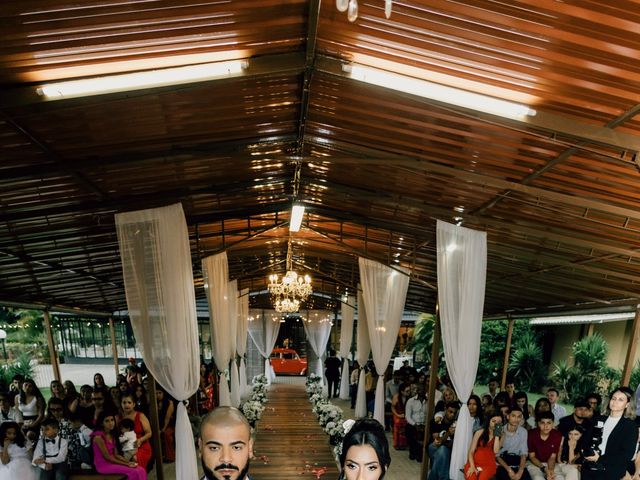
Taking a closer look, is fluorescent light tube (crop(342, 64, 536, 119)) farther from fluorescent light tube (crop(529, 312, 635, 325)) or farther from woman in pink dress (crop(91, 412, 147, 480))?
fluorescent light tube (crop(529, 312, 635, 325))

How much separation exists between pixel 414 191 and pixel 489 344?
42.0ft

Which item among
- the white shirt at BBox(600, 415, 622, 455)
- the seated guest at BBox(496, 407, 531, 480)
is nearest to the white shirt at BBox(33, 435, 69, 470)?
the seated guest at BBox(496, 407, 531, 480)

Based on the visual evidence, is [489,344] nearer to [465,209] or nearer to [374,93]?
[465,209]

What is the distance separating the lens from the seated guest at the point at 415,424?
29.7 ft

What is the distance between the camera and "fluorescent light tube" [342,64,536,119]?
12.7ft

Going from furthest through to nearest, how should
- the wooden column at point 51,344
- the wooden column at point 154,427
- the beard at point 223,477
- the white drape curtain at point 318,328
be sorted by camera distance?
the white drape curtain at point 318,328
the wooden column at point 51,344
the wooden column at point 154,427
the beard at point 223,477

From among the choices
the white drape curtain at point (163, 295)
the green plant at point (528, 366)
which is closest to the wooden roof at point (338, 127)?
the white drape curtain at point (163, 295)

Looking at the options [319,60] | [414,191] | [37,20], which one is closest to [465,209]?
[414,191]

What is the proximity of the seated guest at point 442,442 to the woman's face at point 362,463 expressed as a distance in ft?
19.3

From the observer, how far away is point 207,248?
11742 mm

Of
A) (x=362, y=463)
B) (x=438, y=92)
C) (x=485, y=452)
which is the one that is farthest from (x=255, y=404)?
(x=362, y=463)

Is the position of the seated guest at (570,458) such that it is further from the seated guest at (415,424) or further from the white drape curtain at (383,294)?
the white drape curtain at (383,294)

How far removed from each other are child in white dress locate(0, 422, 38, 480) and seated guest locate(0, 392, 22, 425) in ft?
5.23

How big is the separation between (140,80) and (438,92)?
7.66 ft
